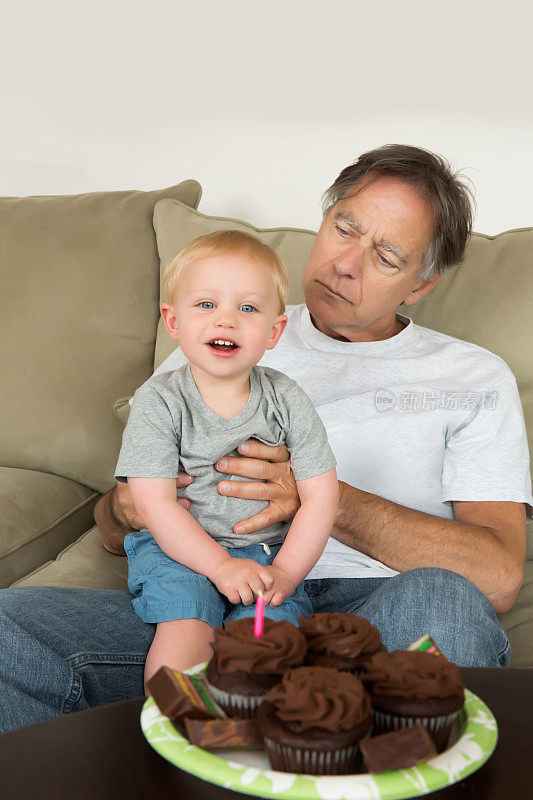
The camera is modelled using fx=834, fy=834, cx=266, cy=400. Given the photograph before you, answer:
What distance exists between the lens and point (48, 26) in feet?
8.36

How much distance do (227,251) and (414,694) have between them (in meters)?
0.68

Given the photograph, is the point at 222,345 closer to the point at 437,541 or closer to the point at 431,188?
the point at 437,541

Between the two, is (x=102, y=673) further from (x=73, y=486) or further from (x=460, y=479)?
(x=73, y=486)

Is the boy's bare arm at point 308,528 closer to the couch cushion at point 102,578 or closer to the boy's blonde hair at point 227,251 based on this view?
Result: the boy's blonde hair at point 227,251

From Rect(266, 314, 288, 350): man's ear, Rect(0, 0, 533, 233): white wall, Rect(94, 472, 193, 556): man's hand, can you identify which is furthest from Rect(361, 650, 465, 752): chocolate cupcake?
Rect(0, 0, 533, 233): white wall

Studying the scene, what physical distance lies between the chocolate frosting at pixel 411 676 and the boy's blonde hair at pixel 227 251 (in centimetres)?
64

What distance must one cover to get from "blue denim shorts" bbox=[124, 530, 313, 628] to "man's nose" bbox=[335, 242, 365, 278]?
638 millimetres

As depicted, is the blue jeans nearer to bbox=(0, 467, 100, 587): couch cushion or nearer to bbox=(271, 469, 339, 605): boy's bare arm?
bbox=(271, 469, 339, 605): boy's bare arm

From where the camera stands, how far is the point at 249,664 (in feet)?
2.05

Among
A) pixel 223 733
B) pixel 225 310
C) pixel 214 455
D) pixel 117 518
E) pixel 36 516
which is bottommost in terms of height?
pixel 36 516

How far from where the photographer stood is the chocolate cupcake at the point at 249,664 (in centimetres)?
63

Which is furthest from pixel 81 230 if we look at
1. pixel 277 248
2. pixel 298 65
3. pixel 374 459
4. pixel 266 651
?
pixel 266 651

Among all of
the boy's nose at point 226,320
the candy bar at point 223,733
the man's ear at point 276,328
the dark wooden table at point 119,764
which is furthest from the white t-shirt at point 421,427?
the candy bar at point 223,733

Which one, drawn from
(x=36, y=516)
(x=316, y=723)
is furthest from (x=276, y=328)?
(x=36, y=516)
